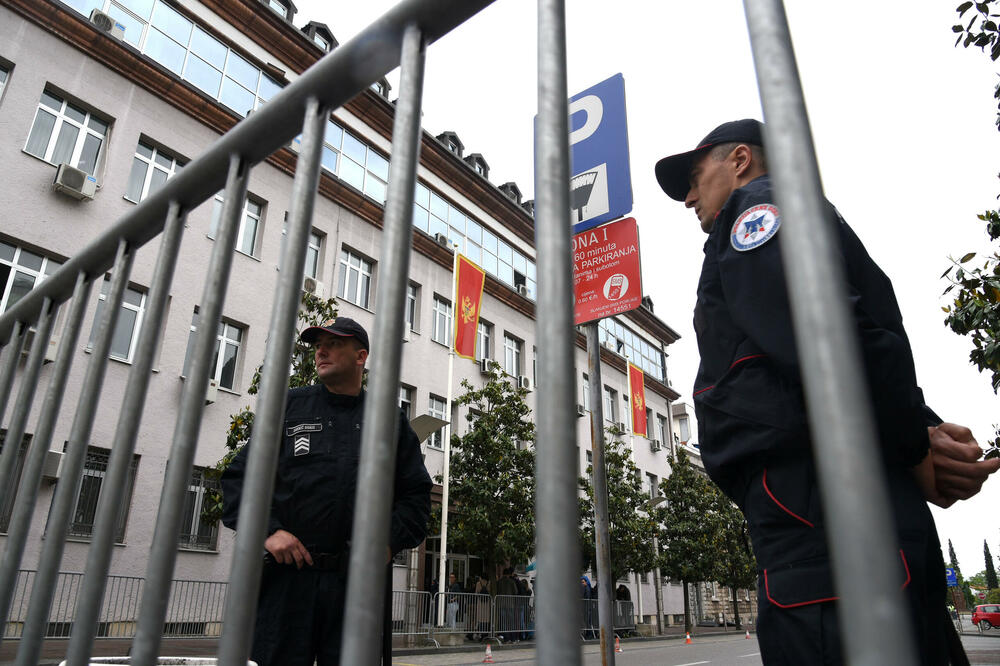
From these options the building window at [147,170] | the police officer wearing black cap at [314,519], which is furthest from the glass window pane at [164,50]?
the police officer wearing black cap at [314,519]

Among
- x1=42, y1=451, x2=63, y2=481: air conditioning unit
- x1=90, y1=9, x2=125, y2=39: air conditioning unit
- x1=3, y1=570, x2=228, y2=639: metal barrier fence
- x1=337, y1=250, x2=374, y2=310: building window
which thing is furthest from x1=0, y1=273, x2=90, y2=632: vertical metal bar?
x1=337, y1=250, x2=374, y2=310: building window

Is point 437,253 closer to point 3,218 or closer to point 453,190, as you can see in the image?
point 453,190

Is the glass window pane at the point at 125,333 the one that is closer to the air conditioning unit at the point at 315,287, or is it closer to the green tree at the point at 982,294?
the air conditioning unit at the point at 315,287

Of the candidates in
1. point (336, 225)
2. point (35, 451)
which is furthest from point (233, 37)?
point (35, 451)

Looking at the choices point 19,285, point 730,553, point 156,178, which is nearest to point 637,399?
point 730,553

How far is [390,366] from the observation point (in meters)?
0.76

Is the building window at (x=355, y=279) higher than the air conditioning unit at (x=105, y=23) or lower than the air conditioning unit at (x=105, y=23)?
lower

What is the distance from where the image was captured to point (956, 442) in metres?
1.32

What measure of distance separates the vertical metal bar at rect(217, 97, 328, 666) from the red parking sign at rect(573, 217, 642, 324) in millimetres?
2664

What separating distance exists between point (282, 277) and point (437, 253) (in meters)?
21.4

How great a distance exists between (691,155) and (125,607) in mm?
12660

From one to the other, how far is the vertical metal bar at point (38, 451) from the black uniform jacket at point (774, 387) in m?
1.47

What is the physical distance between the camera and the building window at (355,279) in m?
18.9

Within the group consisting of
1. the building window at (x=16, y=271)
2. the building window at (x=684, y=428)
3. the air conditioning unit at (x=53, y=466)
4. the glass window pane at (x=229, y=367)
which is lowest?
the air conditioning unit at (x=53, y=466)
